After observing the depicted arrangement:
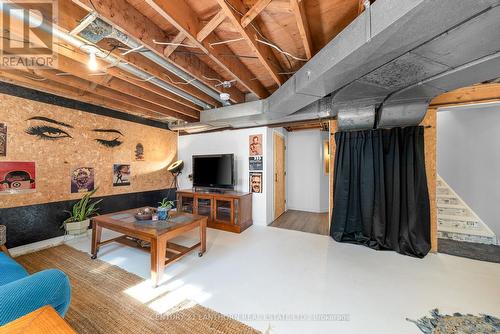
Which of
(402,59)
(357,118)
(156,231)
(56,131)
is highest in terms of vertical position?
(402,59)

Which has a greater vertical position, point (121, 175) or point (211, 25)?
point (211, 25)

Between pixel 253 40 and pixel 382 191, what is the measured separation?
9.54 feet

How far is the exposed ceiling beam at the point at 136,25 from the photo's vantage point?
1452 mm

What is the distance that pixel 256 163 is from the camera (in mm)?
4242

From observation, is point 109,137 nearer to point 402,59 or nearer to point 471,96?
point 402,59

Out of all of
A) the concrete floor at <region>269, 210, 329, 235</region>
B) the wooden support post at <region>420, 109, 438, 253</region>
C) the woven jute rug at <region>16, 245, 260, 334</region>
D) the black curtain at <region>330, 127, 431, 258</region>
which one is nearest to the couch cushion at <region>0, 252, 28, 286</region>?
the woven jute rug at <region>16, 245, 260, 334</region>

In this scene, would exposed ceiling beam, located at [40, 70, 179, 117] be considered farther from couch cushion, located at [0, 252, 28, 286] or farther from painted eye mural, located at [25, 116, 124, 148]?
couch cushion, located at [0, 252, 28, 286]

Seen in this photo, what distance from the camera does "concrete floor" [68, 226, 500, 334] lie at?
5.44 ft

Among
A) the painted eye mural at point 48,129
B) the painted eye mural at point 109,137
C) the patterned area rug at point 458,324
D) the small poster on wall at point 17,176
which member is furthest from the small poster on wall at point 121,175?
Result: the patterned area rug at point 458,324

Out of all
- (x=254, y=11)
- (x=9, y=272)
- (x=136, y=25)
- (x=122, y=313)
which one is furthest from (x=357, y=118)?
(x=9, y=272)

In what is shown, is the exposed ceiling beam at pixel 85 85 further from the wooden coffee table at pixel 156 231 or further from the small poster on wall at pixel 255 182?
the small poster on wall at pixel 255 182

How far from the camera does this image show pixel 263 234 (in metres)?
3.59

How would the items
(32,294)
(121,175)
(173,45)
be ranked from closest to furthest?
(32,294)
(173,45)
(121,175)

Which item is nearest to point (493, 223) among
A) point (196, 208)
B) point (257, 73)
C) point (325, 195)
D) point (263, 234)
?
point (325, 195)
